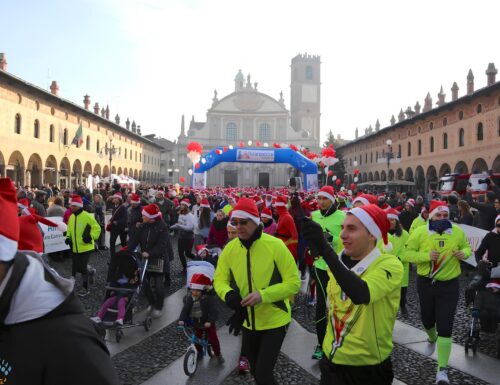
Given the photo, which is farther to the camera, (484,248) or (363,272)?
(484,248)

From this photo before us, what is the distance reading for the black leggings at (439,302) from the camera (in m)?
4.89

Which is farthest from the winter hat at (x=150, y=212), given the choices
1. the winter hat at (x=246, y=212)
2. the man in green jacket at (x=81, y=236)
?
the winter hat at (x=246, y=212)

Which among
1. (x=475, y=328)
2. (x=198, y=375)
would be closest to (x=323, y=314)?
(x=198, y=375)

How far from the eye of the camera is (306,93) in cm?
10269

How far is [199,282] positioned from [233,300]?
2.34m

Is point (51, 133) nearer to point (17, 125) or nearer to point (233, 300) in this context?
point (17, 125)

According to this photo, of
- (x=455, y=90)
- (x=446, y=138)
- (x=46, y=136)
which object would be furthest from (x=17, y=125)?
(x=455, y=90)

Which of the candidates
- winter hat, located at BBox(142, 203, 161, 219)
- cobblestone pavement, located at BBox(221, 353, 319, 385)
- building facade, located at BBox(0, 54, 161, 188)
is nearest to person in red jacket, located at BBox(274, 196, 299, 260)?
winter hat, located at BBox(142, 203, 161, 219)

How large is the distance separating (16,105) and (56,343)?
32959 millimetres

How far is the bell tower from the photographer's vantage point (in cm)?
10081

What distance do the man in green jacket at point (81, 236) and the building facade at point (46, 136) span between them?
22168mm

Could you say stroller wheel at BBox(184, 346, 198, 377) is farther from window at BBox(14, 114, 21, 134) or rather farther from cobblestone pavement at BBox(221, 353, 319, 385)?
window at BBox(14, 114, 21, 134)

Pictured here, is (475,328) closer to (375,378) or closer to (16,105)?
(375,378)

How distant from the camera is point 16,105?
29750 mm
